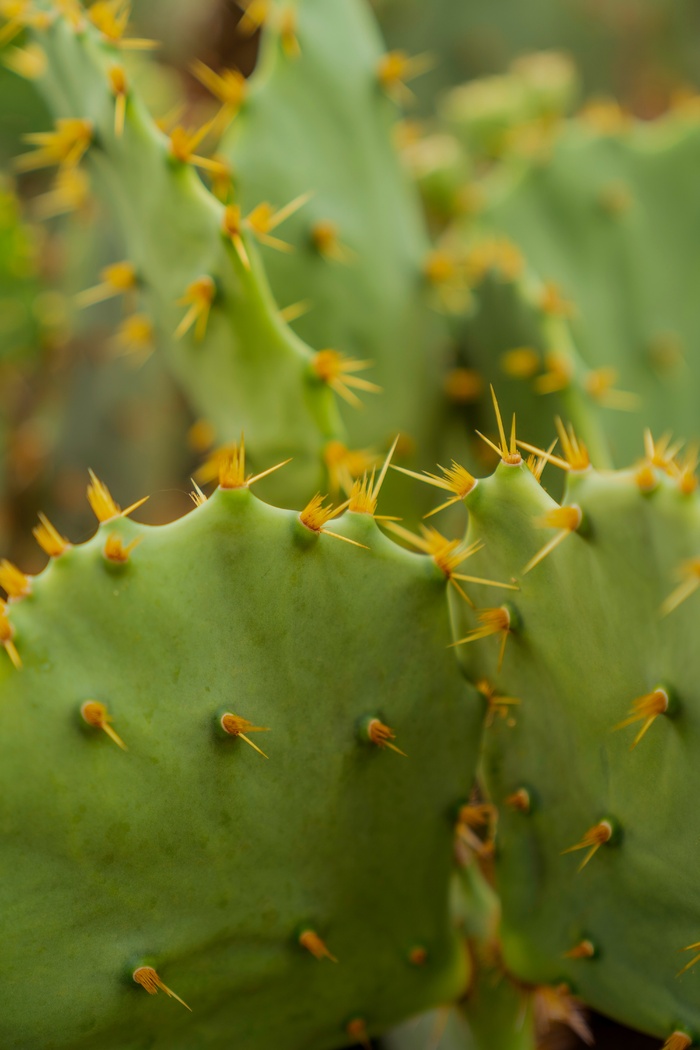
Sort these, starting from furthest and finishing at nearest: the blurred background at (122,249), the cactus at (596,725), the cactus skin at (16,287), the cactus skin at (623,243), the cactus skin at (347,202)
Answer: the blurred background at (122,249) < the cactus skin at (16,287) < the cactus skin at (623,243) < the cactus skin at (347,202) < the cactus at (596,725)

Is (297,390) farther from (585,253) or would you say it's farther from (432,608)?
(585,253)

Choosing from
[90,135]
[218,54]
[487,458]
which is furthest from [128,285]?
A: [218,54]

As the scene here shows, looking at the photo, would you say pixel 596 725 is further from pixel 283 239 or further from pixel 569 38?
pixel 569 38

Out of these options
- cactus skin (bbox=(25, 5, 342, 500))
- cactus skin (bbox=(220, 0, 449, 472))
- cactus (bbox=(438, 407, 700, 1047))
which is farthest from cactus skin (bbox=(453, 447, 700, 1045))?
cactus skin (bbox=(220, 0, 449, 472))

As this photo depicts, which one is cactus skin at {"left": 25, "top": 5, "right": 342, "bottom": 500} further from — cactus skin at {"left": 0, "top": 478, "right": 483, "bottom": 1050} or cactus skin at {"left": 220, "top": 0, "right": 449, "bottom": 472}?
cactus skin at {"left": 0, "top": 478, "right": 483, "bottom": 1050}

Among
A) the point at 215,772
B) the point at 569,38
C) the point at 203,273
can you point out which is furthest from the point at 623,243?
the point at 569,38

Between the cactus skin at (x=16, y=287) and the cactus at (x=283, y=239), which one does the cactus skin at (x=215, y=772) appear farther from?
the cactus skin at (x=16, y=287)

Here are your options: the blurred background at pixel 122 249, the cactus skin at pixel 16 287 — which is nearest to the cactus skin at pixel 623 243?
the blurred background at pixel 122 249
